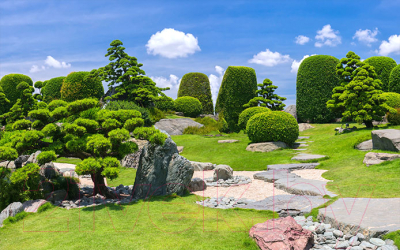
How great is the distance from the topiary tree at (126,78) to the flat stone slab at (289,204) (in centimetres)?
1705

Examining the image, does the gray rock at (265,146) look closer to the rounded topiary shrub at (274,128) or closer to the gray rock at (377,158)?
the rounded topiary shrub at (274,128)

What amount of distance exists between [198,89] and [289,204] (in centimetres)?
2723

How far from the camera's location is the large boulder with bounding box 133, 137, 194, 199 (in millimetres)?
7078

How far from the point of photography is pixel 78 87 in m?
26.1

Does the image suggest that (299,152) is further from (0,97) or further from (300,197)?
(0,97)

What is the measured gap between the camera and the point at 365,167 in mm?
8992

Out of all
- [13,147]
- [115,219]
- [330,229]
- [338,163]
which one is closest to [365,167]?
[338,163]

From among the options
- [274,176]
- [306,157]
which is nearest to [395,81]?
[306,157]

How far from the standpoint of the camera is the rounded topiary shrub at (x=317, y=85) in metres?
24.0

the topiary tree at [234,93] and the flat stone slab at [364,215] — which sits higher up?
the topiary tree at [234,93]

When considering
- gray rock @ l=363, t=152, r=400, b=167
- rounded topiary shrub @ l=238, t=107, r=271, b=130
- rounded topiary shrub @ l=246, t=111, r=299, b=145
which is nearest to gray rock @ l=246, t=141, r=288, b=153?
rounded topiary shrub @ l=246, t=111, r=299, b=145

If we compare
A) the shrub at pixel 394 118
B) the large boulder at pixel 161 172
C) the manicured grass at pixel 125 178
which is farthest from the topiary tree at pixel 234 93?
the large boulder at pixel 161 172

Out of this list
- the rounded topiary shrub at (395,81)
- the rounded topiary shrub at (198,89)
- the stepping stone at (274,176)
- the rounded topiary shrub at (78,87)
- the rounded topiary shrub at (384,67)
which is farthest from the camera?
the rounded topiary shrub at (198,89)

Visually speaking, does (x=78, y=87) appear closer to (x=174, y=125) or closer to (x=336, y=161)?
(x=174, y=125)
